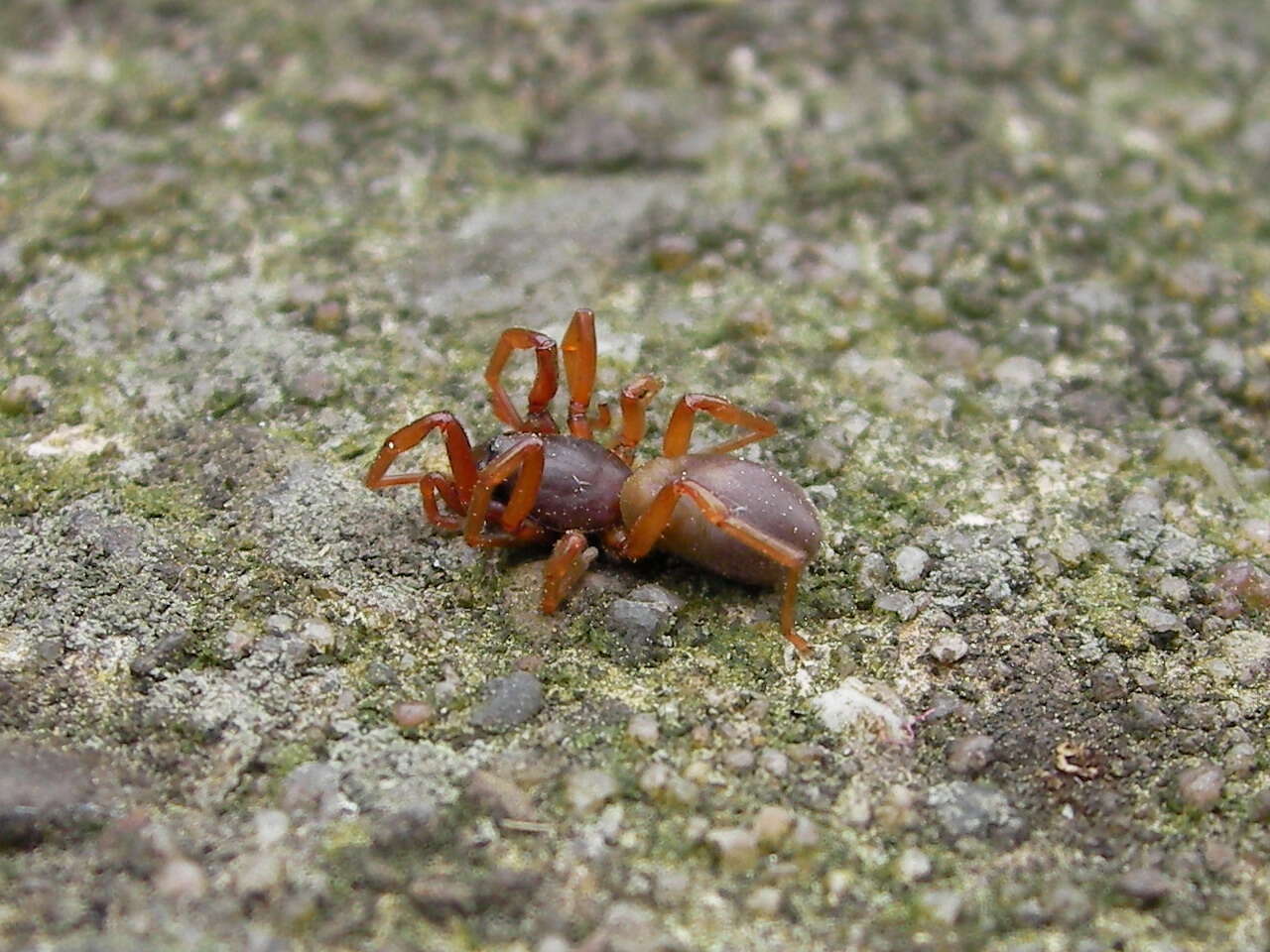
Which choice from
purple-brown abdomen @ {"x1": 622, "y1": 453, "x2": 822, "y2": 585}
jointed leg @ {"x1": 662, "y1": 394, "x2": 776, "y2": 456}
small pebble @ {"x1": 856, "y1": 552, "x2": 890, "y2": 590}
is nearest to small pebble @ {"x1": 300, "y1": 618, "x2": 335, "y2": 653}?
purple-brown abdomen @ {"x1": 622, "y1": 453, "x2": 822, "y2": 585}

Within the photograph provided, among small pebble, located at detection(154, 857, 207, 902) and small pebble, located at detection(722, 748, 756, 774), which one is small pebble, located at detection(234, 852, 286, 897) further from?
small pebble, located at detection(722, 748, 756, 774)

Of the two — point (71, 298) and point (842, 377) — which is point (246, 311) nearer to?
point (71, 298)

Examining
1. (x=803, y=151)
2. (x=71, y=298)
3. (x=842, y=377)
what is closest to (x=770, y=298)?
(x=842, y=377)

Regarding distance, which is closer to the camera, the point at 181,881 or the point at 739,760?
the point at 181,881

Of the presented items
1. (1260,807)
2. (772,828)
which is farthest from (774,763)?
(1260,807)

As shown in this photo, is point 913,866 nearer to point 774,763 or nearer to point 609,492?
point 774,763

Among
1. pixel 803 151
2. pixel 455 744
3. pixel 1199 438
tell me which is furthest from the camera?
pixel 803 151

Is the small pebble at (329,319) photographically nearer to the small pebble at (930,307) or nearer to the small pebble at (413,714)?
the small pebble at (413,714)
